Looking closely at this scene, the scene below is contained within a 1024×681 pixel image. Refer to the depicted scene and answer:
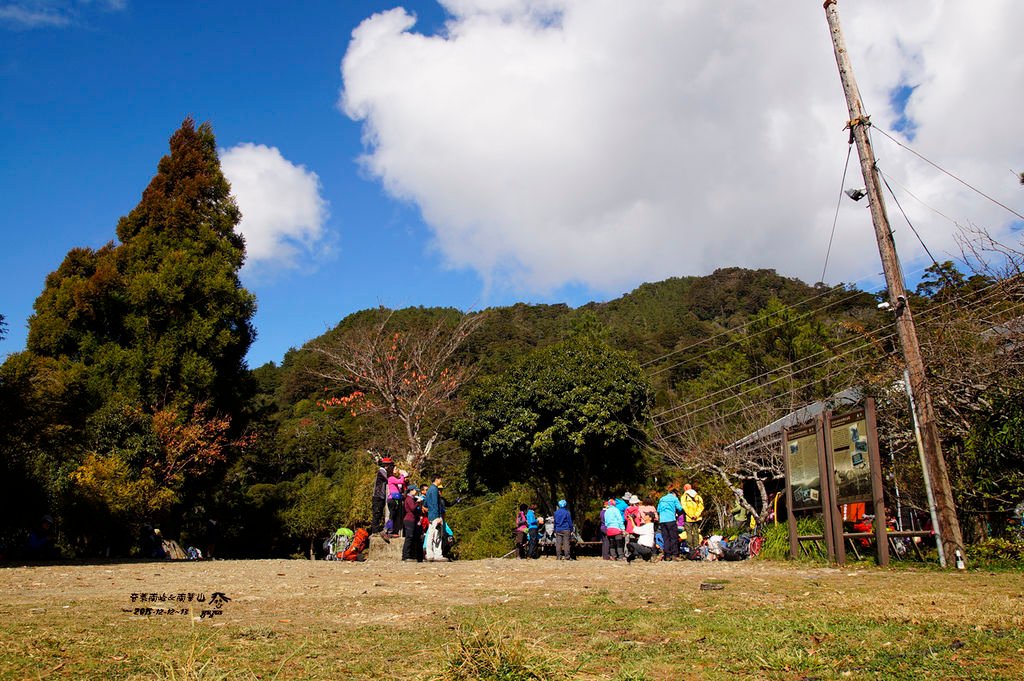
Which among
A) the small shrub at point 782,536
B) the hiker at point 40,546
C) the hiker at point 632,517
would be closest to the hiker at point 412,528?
the hiker at point 632,517

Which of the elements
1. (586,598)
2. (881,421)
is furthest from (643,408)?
(586,598)

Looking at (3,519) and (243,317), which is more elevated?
(243,317)

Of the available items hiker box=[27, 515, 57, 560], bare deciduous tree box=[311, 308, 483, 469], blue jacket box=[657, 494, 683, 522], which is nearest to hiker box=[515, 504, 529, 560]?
blue jacket box=[657, 494, 683, 522]

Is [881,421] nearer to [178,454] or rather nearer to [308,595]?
[308,595]

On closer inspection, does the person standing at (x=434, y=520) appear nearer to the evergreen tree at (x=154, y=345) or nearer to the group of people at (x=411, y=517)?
the group of people at (x=411, y=517)

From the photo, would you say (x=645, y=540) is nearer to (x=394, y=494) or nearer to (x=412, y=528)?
(x=412, y=528)

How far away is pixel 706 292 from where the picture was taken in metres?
77.4

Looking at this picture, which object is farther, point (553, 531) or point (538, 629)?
Result: point (553, 531)

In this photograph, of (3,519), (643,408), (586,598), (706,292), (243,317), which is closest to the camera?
(586,598)

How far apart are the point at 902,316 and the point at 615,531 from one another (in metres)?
7.88

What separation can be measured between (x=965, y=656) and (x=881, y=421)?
11303mm

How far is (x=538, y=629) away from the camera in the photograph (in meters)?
4.95

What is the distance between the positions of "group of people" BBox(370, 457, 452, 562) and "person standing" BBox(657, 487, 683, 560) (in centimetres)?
471

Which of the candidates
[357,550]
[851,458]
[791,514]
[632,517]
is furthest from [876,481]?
[357,550]
